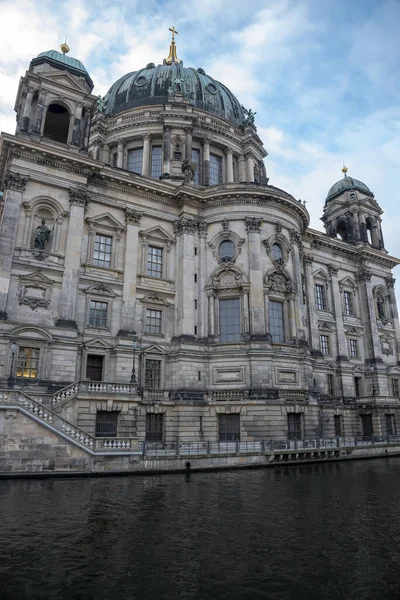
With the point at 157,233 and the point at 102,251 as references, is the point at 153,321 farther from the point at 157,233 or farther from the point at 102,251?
the point at 157,233

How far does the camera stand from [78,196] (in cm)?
3148

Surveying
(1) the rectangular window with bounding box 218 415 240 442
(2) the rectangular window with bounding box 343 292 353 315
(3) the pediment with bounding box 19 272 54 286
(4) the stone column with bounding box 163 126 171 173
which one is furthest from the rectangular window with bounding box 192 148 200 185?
(1) the rectangular window with bounding box 218 415 240 442

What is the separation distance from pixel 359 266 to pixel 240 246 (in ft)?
64.6

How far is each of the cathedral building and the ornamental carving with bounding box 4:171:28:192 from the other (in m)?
0.09

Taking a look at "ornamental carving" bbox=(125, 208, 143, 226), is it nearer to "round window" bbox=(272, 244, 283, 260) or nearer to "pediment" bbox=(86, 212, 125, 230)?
"pediment" bbox=(86, 212, 125, 230)

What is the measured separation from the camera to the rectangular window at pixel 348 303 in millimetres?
46484

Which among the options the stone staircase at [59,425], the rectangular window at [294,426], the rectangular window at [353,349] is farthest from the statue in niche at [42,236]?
the rectangular window at [353,349]

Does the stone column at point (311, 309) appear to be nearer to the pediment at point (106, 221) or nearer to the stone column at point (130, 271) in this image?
the stone column at point (130, 271)

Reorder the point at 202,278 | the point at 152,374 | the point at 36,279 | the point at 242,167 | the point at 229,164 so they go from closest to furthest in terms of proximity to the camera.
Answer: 1. the point at 36,279
2. the point at 152,374
3. the point at 202,278
4. the point at 229,164
5. the point at 242,167

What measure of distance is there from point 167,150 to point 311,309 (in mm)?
22240

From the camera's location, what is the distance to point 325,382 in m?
39.2

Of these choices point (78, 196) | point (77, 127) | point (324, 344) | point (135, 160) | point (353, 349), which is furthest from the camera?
point (135, 160)

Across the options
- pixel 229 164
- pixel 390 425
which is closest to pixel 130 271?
pixel 229 164

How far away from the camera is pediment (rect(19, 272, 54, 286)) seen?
28.4 metres
